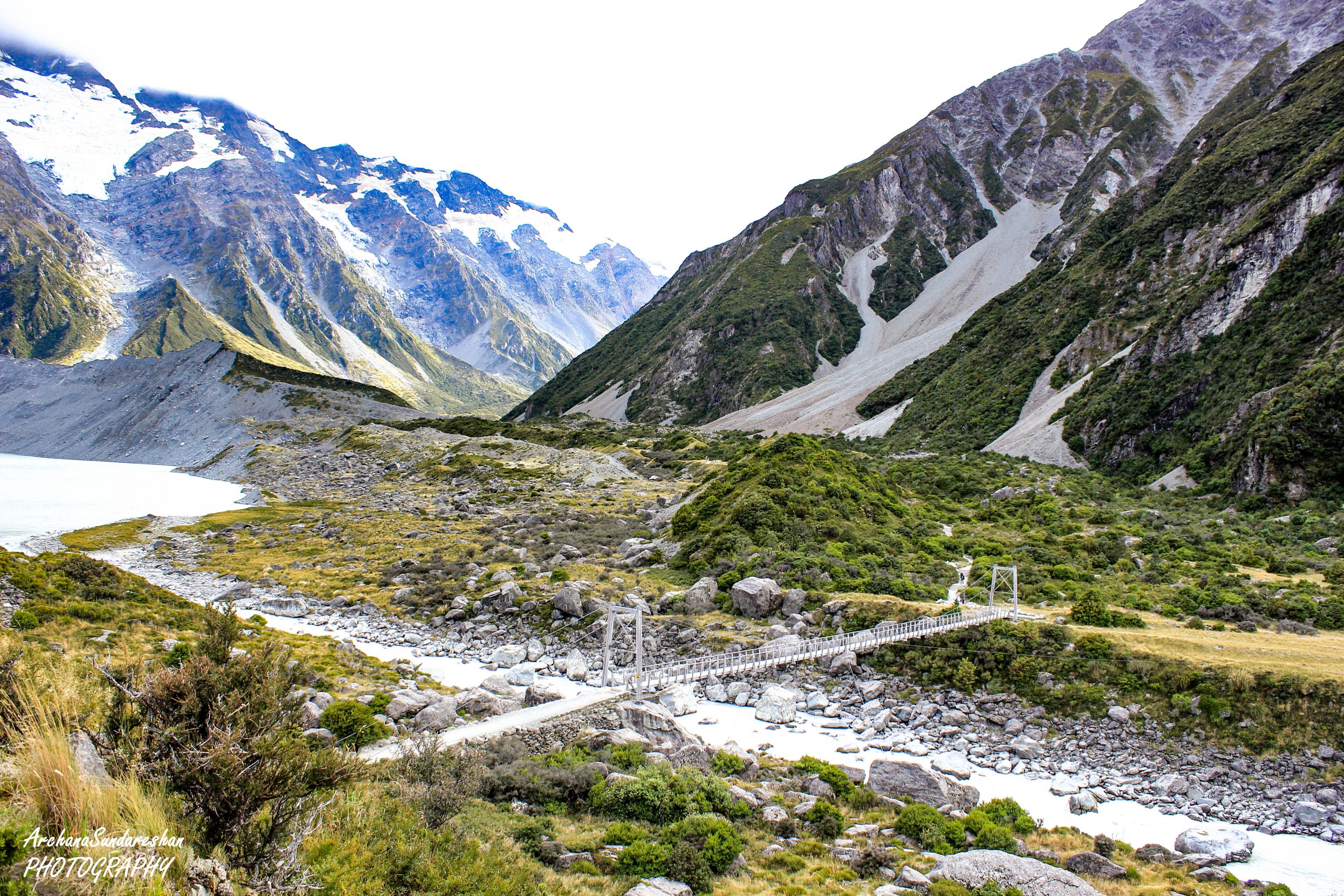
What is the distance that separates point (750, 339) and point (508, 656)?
136 m

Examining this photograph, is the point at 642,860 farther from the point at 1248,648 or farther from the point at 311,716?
the point at 1248,648

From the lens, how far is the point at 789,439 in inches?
1875

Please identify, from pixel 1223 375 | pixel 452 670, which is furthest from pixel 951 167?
pixel 452 670

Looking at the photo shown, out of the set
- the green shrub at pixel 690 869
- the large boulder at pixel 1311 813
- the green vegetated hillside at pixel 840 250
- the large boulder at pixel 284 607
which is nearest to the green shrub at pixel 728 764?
the green shrub at pixel 690 869

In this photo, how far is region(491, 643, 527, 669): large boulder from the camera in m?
25.2

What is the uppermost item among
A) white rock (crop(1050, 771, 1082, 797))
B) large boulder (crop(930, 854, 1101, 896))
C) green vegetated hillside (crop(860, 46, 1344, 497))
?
green vegetated hillside (crop(860, 46, 1344, 497))

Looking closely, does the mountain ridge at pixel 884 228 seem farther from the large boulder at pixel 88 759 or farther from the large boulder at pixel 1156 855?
the large boulder at pixel 88 759

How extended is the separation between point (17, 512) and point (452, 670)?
2326 inches

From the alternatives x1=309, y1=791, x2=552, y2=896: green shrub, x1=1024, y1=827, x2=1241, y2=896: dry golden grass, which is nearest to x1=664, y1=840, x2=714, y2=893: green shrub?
x1=309, y1=791, x2=552, y2=896: green shrub

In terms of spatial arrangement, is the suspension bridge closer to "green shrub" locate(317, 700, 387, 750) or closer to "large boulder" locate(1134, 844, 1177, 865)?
"green shrub" locate(317, 700, 387, 750)

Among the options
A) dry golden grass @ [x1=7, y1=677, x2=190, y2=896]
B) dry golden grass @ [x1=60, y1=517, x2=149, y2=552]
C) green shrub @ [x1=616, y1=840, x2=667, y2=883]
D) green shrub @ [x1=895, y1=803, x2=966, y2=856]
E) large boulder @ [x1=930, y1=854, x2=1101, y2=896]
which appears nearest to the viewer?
dry golden grass @ [x1=7, y1=677, x2=190, y2=896]

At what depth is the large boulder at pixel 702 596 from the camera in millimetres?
28891

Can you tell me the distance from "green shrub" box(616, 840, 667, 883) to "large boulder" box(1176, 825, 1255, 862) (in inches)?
435

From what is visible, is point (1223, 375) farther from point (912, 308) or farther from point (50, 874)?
point (912, 308)
